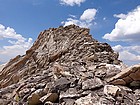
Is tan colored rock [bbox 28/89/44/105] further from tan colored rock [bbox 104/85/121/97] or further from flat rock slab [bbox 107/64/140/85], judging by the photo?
flat rock slab [bbox 107/64/140/85]

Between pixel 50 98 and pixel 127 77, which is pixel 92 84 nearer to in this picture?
pixel 127 77

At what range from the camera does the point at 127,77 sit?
17625 mm

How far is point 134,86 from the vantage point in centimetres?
1750

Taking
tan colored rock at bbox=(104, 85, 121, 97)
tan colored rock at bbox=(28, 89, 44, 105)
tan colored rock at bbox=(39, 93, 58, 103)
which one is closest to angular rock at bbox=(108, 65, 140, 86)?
tan colored rock at bbox=(104, 85, 121, 97)

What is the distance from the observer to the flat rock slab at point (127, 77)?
17.5 meters

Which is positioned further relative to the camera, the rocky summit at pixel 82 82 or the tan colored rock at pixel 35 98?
the tan colored rock at pixel 35 98

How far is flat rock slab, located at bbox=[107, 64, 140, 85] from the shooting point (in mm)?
17516

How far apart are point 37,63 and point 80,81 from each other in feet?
56.3

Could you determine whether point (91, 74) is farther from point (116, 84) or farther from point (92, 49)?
point (92, 49)

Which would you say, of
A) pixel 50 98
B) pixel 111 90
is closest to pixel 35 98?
pixel 50 98

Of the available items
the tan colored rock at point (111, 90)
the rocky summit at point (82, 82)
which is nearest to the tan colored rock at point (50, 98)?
the rocky summit at point (82, 82)

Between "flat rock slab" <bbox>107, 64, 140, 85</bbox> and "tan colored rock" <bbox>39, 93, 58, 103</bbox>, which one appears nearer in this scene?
"tan colored rock" <bbox>39, 93, 58, 103</bbox>

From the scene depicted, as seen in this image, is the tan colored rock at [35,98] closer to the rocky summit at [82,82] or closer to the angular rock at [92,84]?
the rocky summit at [82,82]

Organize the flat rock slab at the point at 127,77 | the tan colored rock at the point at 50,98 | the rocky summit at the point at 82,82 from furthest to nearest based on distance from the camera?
the flat rock slab at the point at 127,77
the tan colored rock at the point at 50,98
the rocky summit at the point at 82,82
